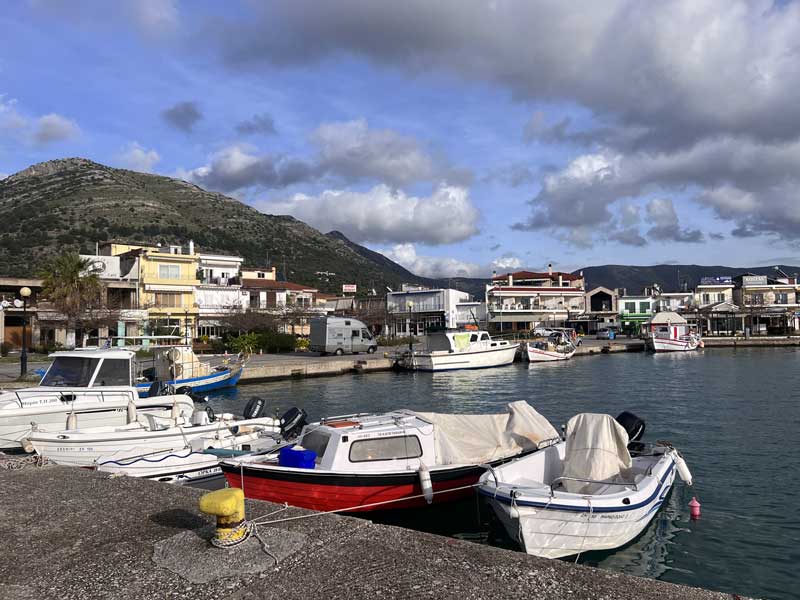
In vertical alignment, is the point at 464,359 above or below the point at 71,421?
below

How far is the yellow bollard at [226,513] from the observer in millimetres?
6551

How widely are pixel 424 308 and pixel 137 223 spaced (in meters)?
72.0

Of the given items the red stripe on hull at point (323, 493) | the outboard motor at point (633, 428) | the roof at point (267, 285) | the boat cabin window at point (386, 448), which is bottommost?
the red stripe on hull at point (323, 493)

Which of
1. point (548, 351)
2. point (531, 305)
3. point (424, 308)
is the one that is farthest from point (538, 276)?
point (548, 351)

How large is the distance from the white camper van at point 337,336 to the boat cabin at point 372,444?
40.3 metres

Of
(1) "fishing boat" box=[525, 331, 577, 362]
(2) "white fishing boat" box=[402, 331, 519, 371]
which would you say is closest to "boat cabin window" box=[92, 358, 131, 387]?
(2) "white fishing boat" box=[402, 331, 519, 371]

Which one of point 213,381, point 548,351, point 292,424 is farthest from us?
point 548,351

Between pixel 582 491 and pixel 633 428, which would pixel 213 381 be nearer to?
pixel 633 428

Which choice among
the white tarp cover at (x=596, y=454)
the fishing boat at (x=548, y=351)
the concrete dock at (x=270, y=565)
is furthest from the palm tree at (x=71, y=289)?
the concrete dock at (x=270, y=565)

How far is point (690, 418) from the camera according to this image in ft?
80.8

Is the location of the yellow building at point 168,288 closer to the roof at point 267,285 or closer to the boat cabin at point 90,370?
the roof at point 267,285

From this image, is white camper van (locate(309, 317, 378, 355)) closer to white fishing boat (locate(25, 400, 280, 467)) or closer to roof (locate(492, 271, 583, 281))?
white fishing boat (locate(25, 400, 280, 467))

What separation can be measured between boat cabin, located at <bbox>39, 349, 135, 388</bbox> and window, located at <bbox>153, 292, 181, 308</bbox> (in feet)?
133

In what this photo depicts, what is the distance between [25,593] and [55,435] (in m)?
11.0
